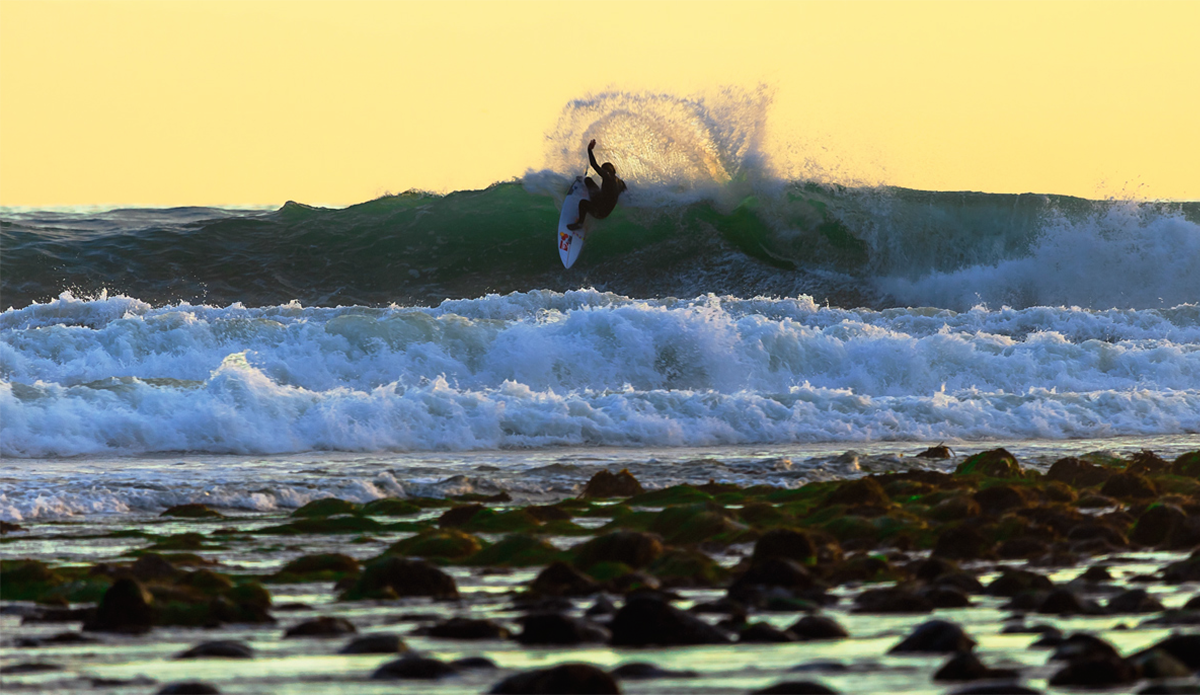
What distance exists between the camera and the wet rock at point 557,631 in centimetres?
318

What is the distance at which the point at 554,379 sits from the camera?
12.6 meters

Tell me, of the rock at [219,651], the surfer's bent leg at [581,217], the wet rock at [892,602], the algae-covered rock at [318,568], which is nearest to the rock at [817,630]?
the wet rock at [892,602]

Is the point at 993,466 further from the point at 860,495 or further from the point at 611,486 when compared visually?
the point at 611,486

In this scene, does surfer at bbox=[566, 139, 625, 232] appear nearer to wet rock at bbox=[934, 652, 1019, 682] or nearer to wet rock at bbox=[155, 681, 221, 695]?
wet rock at bbox=[934, 652, 1019, 682]

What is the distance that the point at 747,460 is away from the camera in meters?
8.33

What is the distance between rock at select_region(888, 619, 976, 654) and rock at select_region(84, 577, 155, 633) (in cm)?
208

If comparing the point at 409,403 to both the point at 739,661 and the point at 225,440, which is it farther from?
the point at 739,661

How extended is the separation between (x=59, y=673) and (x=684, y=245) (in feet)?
65.4

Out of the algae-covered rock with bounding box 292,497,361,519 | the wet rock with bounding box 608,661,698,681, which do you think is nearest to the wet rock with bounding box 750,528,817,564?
the wet rock with bounding box 608,661,698,681

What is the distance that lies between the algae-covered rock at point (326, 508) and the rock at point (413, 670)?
313 centimetres

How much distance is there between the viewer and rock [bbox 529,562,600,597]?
3.88 meters

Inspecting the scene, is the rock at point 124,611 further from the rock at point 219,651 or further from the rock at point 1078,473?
the rock at point 1078,473

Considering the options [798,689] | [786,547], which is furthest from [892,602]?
[798,689]

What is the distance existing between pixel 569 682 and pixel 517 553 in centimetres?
218
